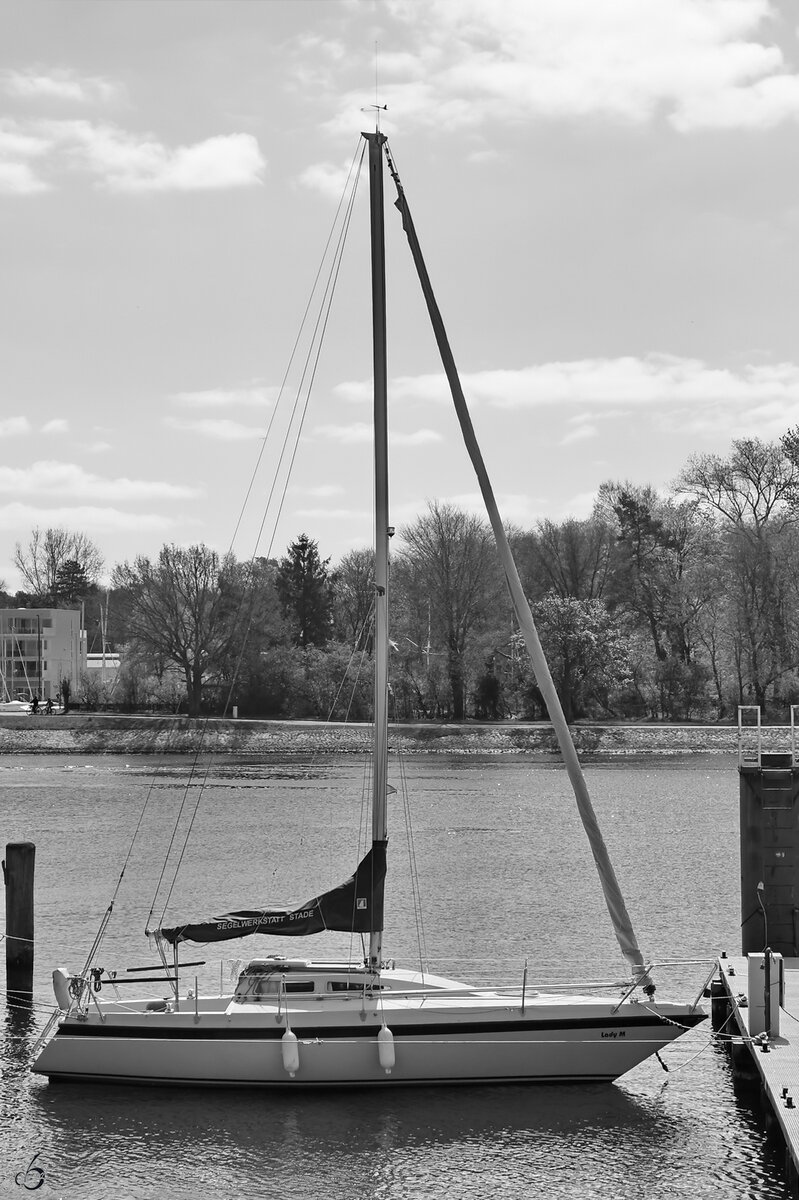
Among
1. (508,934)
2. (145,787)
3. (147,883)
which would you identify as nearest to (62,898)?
(147,883)

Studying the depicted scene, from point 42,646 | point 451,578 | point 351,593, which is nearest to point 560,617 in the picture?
point 451,578

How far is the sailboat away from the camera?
1869cm

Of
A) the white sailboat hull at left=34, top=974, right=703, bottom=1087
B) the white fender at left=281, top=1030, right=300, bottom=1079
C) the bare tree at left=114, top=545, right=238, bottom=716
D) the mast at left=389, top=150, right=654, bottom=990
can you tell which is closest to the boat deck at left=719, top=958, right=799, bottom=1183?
the white sailboat hull at left=34, top=974, right=703, bottom=1087

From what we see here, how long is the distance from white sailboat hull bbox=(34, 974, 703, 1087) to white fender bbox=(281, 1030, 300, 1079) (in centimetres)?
1

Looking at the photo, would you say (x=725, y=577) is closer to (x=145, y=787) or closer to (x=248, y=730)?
(x=248, y=730)

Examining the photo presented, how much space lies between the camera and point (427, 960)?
21.7 metres

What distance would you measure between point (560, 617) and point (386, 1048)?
84065 millimetres

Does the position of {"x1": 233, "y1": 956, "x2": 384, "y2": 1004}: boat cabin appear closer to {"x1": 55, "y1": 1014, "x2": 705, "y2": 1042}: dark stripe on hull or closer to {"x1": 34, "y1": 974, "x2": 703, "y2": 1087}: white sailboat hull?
{"x1": 34, "y1": 974, "x2": 703, "y2": 1087}: white sailboat hull

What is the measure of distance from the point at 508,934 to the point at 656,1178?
14.6 m

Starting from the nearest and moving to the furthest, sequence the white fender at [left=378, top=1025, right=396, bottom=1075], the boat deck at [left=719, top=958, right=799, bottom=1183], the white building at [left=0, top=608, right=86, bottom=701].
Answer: the boat deck at [left=719, top=958, right=799, bottom=1183]
the white fender at [left=378, top=1025, right=396, bottom=1075]
the white building at [left=0, top=608, right=86, bottom=701]

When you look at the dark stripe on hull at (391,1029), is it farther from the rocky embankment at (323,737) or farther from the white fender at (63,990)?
the rocky embankment at (323,737)

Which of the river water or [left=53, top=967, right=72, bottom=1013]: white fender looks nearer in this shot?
the river water

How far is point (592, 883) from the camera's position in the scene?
39.5m

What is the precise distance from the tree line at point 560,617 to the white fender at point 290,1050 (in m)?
76.8
